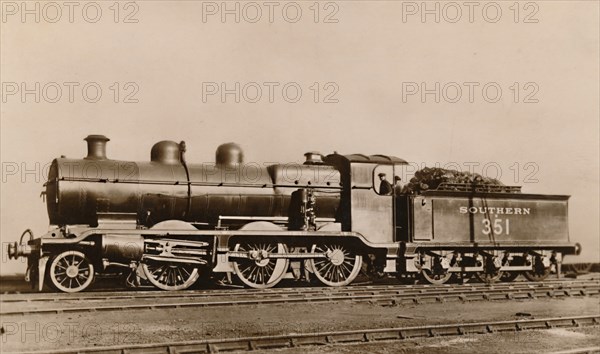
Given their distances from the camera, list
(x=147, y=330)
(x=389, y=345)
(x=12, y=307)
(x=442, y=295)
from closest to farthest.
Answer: (x=389, y=345), (x=147, y=330), (x=12, y=307), (x=442, y=295)

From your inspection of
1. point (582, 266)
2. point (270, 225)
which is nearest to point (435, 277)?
point (270, 225)

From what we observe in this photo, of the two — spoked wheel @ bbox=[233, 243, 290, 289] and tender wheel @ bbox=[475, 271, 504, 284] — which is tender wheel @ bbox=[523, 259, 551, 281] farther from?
spoked wheel @ bbox=[233, 243, 290, 289]

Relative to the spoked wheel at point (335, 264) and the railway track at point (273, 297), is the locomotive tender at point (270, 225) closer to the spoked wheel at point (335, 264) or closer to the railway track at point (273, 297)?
the spoked wheel at point (335, 264)

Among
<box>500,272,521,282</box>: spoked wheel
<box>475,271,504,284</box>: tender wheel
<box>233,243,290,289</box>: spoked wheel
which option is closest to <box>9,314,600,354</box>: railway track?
<box>233,243,290,289</box>: spoked wheel

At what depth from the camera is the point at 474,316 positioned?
937 centimetres

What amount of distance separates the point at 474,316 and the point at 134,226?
21.6 feet

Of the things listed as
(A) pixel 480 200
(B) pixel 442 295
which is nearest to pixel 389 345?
(B) pixel 442 295

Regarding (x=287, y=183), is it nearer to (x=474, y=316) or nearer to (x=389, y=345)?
(x=474, y=316)

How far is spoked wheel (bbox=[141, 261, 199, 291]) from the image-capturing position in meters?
12.2

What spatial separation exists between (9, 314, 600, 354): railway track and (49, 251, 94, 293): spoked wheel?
597cm

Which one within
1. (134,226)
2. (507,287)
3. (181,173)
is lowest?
(507,287)

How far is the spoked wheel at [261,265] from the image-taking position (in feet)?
41.8

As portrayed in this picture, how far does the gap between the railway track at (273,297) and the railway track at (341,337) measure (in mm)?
2772

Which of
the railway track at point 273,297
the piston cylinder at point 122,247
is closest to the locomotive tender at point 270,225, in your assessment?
the piston cylinder at point 122,247
